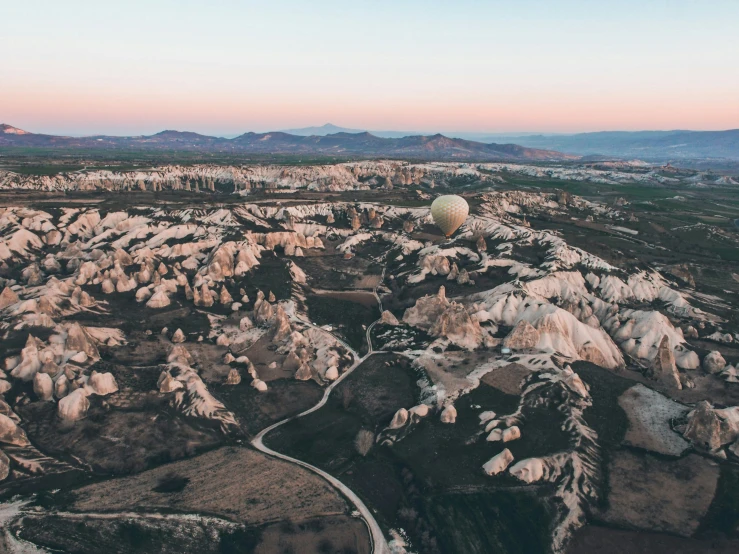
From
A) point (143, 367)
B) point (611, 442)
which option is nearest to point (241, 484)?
point (143, 367)

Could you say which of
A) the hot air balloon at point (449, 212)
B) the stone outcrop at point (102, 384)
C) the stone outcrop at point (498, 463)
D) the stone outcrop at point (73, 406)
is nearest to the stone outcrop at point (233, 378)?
the stone outcrop at point (102, 384)

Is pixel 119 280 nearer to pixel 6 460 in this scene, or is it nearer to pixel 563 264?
pixel 6 460

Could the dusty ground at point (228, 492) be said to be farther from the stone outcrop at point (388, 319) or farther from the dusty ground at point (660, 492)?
the stone outcrop at point (388, 319)

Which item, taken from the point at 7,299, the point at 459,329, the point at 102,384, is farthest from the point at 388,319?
the point at 7,299

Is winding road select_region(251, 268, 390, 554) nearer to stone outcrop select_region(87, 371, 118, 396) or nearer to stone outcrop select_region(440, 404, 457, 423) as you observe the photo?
stone outcrop select_region(440, 404, 457, 423)

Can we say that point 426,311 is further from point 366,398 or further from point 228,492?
point 228,492

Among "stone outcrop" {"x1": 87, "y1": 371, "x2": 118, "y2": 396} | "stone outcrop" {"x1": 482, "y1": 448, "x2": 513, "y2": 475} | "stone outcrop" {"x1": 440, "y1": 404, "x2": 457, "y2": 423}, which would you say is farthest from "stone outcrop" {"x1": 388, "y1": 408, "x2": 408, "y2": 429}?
"stone outcrop" {"x1": 87, "y1": 371, "x2": 118, "y2": 396}
